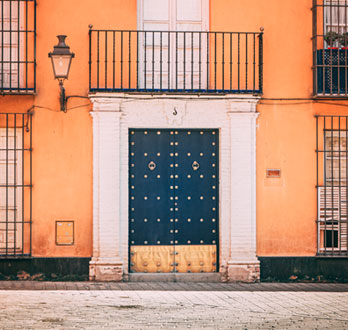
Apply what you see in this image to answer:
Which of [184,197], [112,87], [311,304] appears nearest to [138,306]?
[311,304]

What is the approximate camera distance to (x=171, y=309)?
1030cm

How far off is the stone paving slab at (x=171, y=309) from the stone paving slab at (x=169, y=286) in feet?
1.86

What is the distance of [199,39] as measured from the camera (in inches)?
536

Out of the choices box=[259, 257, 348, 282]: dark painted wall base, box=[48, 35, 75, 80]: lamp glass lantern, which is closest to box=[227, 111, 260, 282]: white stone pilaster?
Result: box=[259, 257, 348, 282]: dark painted wall base

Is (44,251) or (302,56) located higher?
(302,56)

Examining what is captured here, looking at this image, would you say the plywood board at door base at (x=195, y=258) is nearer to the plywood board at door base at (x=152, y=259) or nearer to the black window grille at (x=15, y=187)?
the plywood board at door base at (x=152, y=259)

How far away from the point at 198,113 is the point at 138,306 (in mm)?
4119

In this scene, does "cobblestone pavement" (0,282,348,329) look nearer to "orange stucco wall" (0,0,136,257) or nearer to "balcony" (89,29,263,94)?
"orange stucco wall" (0,0,136,257)

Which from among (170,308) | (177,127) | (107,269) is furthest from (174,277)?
(170,308)

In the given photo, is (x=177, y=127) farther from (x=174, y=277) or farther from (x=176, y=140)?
(x=174, y=277)

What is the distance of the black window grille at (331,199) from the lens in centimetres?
1369

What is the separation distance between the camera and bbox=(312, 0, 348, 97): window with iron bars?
44.4 feet

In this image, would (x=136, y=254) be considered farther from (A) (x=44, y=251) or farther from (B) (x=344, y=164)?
(B) (x=344, y=164)

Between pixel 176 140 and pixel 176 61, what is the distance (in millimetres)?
1345
